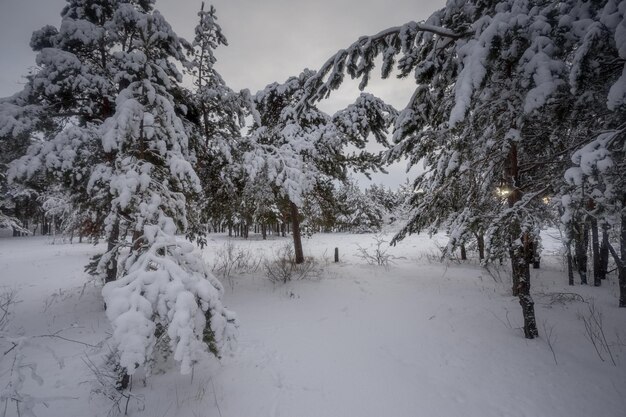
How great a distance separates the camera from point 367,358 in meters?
4.54

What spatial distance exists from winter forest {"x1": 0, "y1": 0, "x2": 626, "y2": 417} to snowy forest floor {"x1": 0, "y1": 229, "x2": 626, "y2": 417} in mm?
36

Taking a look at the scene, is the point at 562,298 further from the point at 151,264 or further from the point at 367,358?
the point at 151,264

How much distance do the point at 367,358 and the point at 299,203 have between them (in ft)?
11.1

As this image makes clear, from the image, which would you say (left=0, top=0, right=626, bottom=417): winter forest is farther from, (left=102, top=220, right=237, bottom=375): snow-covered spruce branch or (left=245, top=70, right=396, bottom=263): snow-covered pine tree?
(left=245, top=70, right=396, bottom=263): snow-covered pine tree

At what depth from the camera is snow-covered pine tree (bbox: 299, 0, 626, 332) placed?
269cm

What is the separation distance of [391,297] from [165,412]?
18.9ft

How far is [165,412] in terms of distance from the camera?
3.26 metres

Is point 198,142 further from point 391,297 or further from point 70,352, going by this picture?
point 391,297

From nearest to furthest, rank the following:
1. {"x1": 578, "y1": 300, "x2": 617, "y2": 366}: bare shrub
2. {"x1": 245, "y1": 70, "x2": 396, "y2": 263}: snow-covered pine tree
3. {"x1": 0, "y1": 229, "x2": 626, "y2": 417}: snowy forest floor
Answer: {"x1": 0, "y1": 229, "x2": 626, "y2": 417}: snowy forest floor, {"x1": 578, "y1": 300, "x2": 617, "y2": 366}: bare shrub, {"x1": 245, "y1": 70, "x2": 396, "y2": 263}: snow-covered pine tree

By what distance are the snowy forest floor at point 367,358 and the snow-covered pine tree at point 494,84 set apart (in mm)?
1010

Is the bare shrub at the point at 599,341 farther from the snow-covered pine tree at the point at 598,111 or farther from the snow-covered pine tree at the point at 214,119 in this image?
the snow-covered pine tree at the point at 214,119

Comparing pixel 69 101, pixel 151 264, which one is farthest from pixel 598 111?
pixel 69 101

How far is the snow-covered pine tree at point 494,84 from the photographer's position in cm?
269

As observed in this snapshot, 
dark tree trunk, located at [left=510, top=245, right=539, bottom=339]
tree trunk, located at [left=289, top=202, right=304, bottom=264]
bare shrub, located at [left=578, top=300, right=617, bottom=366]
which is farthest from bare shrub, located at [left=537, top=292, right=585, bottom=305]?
tree trunk, located at [left=289, top=202, right=304, bottom=264]
